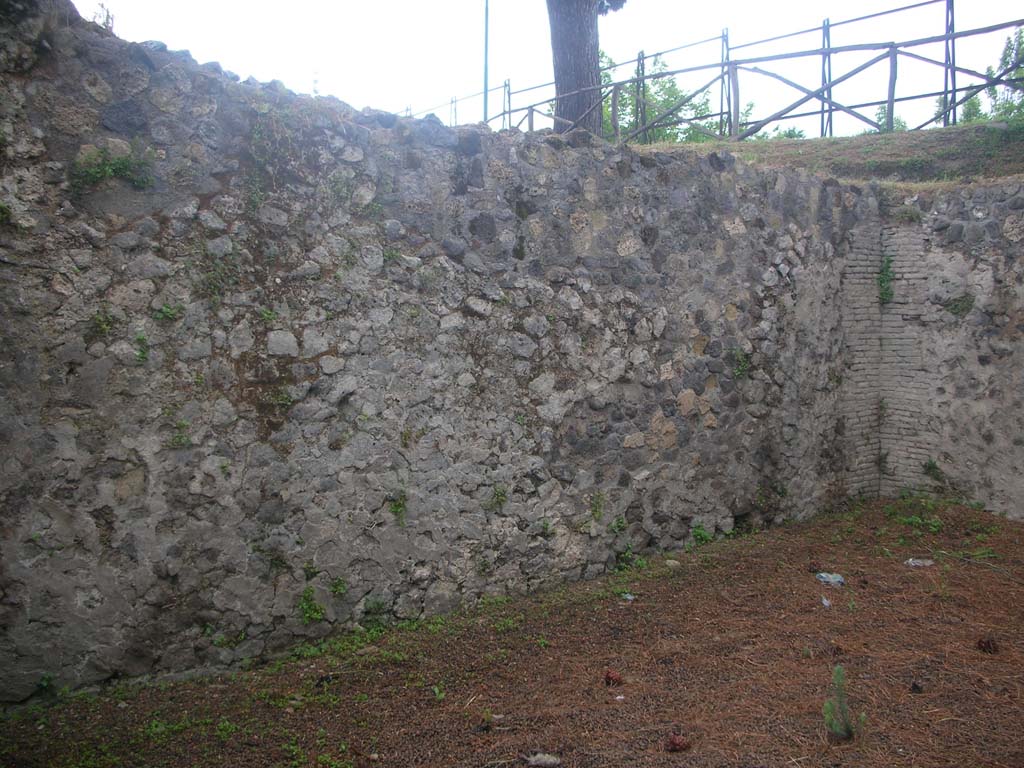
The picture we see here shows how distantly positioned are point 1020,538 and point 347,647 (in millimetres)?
5307

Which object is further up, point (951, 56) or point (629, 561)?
point (951, 56)

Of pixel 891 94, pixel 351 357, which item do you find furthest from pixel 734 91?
pixel 351 357

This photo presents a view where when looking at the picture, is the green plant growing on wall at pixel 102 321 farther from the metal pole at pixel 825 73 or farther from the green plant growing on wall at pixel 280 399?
the metal pole at pixel 825 73

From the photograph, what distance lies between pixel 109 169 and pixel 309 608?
7.81ft

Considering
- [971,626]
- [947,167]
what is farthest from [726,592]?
[947,167]

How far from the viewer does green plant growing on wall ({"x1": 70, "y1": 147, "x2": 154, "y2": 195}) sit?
3719mm

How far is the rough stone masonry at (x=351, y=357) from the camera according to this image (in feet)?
12.1

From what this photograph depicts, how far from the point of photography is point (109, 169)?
12.4ft

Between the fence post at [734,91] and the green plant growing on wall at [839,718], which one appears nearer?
the green plant growing on wall at [839,718]

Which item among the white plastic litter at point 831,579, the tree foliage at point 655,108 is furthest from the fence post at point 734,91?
the white plastic litter at point 831,579

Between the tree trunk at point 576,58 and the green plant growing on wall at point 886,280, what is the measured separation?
3651mm

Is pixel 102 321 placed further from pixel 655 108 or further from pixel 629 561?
pixel 655 108

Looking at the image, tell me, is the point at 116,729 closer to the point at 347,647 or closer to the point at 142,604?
the point at 142,604

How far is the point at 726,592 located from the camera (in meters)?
5.33
